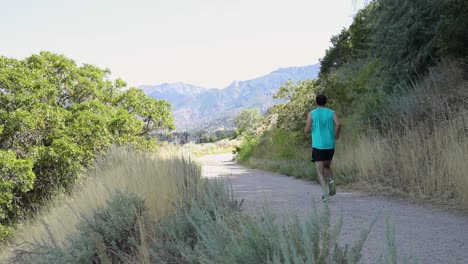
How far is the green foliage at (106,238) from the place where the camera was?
4445 millimetres

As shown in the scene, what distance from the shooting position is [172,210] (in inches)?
224

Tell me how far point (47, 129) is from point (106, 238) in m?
9.01

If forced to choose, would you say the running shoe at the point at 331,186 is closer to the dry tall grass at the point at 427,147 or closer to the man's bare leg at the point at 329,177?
the man's bare leg at the point at 329,177

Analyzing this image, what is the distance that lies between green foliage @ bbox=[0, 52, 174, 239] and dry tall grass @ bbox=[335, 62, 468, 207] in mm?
7454

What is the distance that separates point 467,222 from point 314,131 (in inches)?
123

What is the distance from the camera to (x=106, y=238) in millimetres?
4863

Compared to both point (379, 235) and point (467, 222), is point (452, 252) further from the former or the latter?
point (467, 222)

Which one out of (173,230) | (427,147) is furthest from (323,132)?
(173,230)

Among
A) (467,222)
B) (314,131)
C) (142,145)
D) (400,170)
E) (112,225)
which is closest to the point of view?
(112,225)

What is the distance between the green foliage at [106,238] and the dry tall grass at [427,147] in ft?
16.2

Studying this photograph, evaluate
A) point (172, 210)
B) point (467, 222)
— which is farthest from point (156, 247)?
point (467, 222)

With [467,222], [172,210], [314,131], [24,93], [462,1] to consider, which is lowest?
[467,222]

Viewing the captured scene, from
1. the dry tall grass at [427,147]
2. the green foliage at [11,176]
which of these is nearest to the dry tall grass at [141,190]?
the green foliage at [11,176]

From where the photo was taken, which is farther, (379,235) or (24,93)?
(24,93)
